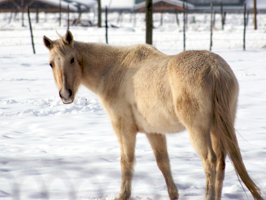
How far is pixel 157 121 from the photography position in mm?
3254

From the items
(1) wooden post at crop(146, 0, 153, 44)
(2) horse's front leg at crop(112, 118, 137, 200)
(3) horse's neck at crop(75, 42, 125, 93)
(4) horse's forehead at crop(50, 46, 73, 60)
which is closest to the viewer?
(2) horse's front leg at crop(112, 118, 137, 200)

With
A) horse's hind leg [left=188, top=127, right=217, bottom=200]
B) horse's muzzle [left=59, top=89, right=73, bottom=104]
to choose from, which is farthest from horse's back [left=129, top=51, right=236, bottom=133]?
horse's muzzle [left=59, top=89, right=73, bottom=104]

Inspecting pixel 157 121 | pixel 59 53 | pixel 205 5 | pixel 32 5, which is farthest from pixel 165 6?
pixel 157 121

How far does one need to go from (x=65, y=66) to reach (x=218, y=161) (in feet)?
5.68

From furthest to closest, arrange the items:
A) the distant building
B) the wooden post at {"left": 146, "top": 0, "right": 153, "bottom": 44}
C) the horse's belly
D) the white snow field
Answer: the distant building < the wooden post at {"left": 146, "top": 0, "right": 153, "bottom": 44} < the white snow field < the horse's belly

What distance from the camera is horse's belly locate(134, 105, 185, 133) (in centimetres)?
312

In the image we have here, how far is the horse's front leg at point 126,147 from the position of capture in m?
3.51

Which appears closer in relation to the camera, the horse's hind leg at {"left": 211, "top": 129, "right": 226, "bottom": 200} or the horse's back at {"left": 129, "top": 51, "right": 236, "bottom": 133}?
the horse's back at {"left": 129, "top": 51, "right": 236, "bottom": 133}

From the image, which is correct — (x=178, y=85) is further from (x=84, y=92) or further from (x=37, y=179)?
(x=84, y=92)

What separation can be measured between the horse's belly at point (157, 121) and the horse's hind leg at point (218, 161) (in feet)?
0.95

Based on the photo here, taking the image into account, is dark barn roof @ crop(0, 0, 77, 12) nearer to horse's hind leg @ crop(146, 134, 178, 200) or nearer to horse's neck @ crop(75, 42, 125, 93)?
horse's neck @ crop(75, 42, 125, 93)

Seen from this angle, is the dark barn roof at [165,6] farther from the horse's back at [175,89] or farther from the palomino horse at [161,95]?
the horse's back at [175,89]

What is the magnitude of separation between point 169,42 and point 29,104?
13675mm

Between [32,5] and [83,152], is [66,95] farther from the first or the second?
[32,5]
